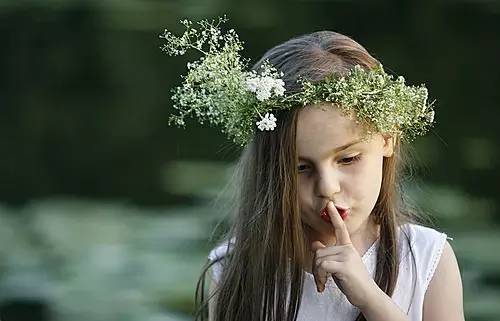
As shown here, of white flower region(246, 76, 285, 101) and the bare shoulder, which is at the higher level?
white flower region(246, 76, 285, 101)

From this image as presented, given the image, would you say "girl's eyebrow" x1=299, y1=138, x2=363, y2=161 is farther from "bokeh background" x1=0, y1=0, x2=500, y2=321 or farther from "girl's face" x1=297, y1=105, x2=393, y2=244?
"bokeh background" x1=0, y1=0, x2=500, y2=321

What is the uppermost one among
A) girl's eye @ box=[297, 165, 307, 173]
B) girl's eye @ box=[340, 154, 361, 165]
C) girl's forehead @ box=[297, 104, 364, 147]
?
girl's forehead @ box=[297, 104, 364, 147]

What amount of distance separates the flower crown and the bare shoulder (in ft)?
1.10

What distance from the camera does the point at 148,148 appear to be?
4.39 meters

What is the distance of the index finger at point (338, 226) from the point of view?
8.73ft

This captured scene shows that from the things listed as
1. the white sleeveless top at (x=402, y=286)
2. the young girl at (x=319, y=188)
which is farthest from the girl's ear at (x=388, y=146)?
the white sleeveless top at (x=402, y=286)

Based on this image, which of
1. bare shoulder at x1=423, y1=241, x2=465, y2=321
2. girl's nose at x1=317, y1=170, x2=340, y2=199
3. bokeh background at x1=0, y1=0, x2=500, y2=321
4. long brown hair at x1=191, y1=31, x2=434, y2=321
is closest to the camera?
girl's nose at x1=317, y1=170, x2=340, y2=199

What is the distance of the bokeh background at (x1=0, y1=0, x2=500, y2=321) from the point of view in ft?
14.3

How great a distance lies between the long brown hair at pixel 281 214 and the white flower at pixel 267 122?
2 cm

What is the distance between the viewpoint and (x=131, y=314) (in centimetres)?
437

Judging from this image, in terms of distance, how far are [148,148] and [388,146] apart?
1.72 m

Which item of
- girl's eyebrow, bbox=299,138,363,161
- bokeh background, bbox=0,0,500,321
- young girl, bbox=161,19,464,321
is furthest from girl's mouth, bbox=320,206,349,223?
bokeh background, bbox=0,0,500,321

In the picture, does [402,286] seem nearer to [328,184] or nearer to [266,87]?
[328,184]

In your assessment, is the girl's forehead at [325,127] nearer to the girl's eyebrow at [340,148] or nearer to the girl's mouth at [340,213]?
the girl's eyebrow at [340,148]
